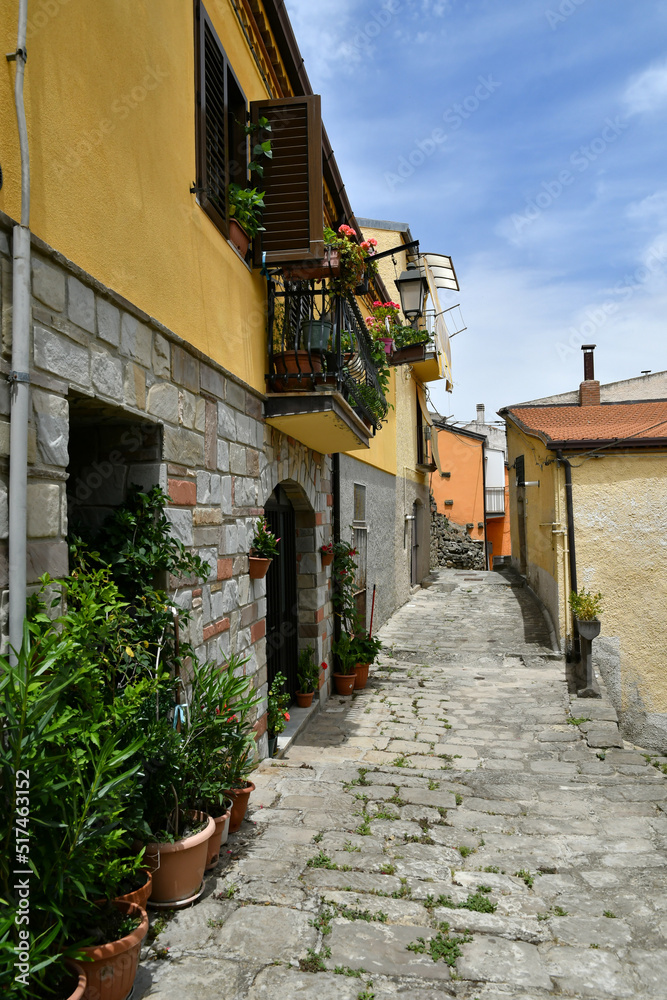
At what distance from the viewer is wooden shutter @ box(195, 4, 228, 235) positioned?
13.1ft

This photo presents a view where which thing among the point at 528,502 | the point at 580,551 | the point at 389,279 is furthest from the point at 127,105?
the point at 389,279

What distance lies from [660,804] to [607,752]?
3.63 ft

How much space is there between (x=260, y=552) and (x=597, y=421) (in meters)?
8.18

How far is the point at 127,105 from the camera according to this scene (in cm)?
307

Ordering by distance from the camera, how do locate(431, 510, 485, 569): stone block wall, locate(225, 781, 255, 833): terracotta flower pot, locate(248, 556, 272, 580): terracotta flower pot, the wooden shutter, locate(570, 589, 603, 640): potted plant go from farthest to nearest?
locate(431, 510, 485, 569): stone block wall
locate(570, 589, 603, 640): potted plant
locate(248, 556, 272, 580): terracotta flower pot
the wooden shutter
locate(225, 781, 255, 833): terracotta flower pot

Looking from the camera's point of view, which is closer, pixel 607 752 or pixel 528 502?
pixel 607 752

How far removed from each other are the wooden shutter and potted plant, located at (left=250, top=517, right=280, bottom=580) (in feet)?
6.83

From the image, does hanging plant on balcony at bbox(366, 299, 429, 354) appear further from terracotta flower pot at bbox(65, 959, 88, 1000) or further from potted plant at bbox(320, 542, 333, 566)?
terracotta flower pot at bbox(65, 959, 88, 1000)

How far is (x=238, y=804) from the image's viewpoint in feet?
12.8

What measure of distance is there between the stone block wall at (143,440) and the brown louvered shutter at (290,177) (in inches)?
44.3

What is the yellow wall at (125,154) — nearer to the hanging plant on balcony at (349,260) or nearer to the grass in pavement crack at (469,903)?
the hanging plant on balcony at (349,260)

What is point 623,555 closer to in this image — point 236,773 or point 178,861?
point 236,773

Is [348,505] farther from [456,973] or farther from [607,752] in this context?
[456,973]

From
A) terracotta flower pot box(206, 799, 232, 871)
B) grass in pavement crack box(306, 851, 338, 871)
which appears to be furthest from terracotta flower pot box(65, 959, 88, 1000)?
grass in pavement crack box(306, 851, 338, 871)
